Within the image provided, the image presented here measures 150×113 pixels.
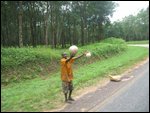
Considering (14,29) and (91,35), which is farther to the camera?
(91,35)

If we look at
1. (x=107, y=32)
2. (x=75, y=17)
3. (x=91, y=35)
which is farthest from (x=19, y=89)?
(x=107, y=32)

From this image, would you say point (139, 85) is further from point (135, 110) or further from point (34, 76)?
point (34, 76)

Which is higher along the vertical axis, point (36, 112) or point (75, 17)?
point (75, 17)

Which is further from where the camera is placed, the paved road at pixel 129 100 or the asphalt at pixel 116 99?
the asphalt at pixel 116 99

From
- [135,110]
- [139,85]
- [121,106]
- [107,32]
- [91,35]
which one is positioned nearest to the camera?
[135,110]

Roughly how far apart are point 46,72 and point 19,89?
4.41 m

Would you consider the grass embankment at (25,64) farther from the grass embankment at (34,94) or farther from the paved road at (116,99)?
the paved road at (116,99)

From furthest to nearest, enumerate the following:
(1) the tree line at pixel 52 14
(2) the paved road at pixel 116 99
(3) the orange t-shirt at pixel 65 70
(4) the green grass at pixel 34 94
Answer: (1) the tree line at pixel 52 14 → (3) the orange t-shirt at pixel 65 70 → (4) the green grass at pixel 34 94 → (2) the paved road at pixel 116 99

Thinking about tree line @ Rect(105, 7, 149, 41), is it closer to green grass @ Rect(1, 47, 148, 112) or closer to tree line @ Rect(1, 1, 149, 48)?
tree line @ Rect(1, 1, 149, 48)

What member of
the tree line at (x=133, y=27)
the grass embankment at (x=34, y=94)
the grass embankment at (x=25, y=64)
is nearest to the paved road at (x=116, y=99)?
the grass embankment at (x=34, y=94)

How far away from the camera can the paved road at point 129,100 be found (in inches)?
334

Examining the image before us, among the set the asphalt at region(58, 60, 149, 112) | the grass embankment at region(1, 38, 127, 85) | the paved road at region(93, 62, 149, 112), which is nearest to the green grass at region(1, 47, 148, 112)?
the grass embankment at region(1, 38, 127, 85)

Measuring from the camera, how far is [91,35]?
61.9m

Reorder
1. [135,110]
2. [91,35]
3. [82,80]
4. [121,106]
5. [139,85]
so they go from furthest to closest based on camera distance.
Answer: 1. [91,35]
2. [82,80]
3. [139,85]
4. [121,106]
5. [135,110]
